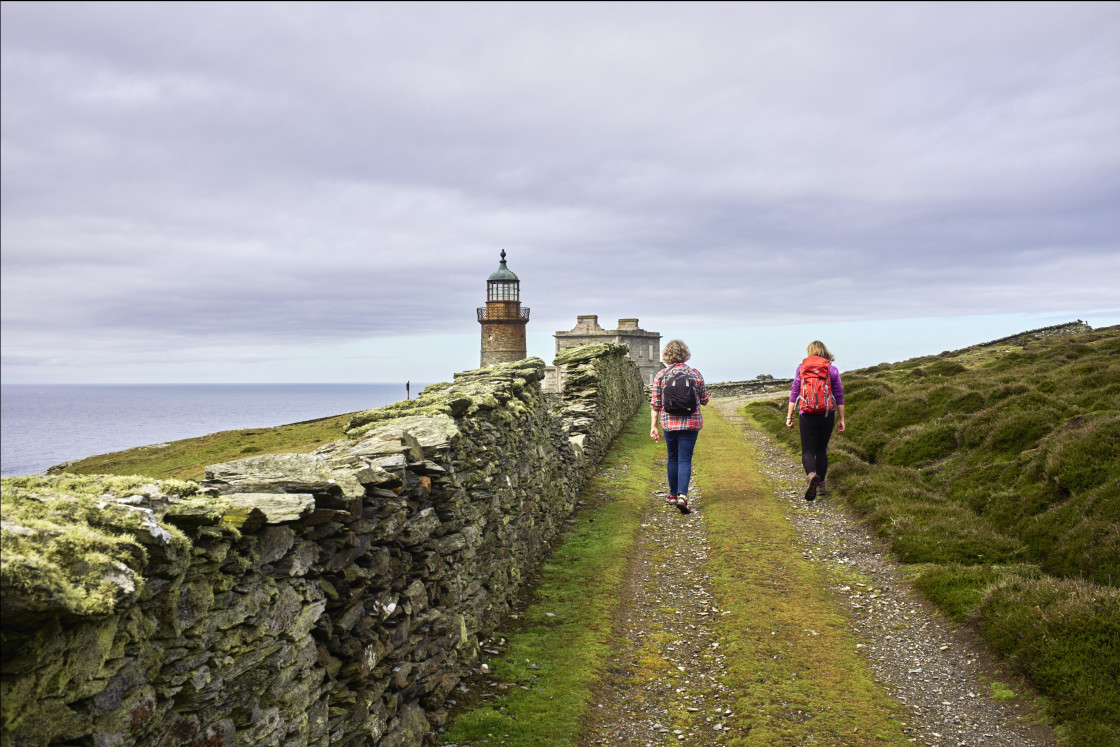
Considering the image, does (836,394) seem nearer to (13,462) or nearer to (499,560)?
(499,560)

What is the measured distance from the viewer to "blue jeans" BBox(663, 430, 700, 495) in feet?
A: 47.7

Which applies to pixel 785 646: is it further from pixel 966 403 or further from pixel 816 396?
pixel 966 403

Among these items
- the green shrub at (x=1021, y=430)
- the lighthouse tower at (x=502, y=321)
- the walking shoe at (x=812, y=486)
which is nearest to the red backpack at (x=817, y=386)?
the walking shoe at (x=812, y=486)

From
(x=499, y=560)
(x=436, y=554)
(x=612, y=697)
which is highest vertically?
(x=436, y=554)

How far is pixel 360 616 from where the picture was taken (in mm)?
6203

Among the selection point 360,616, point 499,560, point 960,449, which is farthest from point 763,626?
point 960,449

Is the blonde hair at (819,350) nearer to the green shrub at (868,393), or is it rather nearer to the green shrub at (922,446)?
the green shrub at (922,446)

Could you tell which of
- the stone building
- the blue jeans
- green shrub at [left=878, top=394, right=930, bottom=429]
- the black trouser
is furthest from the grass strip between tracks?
the stone building

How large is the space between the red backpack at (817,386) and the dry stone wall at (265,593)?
25.3 feet

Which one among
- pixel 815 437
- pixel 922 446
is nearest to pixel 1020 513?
pixel 815 437

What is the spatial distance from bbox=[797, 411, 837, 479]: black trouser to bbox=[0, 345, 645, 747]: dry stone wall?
7.90m

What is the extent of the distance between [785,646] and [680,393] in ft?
20.4

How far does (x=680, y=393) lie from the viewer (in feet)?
46.8

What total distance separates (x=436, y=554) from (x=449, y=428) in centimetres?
158
